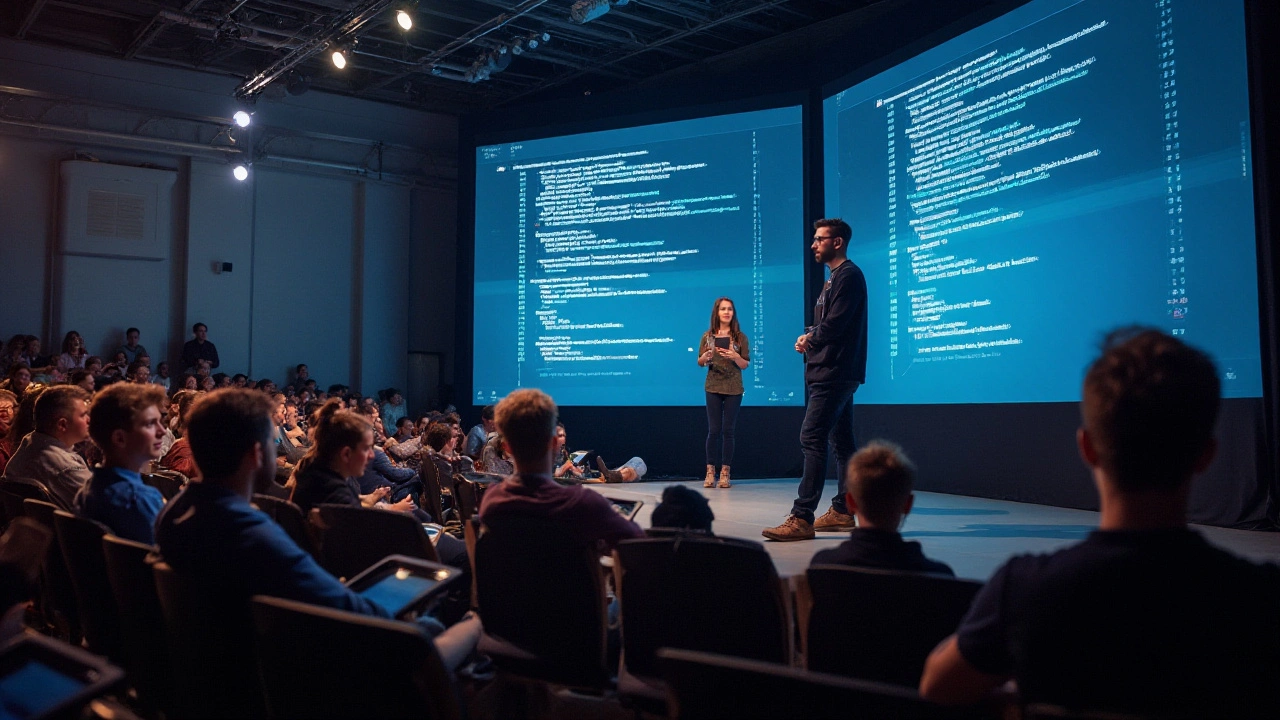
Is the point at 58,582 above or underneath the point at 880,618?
underneath

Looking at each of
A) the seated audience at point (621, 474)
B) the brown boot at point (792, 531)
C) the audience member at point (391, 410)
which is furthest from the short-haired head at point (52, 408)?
the audience member at point (391, 410)

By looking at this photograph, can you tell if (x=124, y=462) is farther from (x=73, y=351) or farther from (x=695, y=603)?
(x=73, y=351)

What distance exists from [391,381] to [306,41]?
5238 millimetres

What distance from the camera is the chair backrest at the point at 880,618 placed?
1.67 metres

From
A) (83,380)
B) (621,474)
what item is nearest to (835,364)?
(621,474)

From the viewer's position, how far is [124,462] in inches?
109

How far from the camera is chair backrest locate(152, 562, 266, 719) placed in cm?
177

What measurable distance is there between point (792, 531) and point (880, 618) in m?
2.31

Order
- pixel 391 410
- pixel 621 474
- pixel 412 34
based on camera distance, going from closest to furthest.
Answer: pixel 621 474, pixel 412 34, pixel 391 410

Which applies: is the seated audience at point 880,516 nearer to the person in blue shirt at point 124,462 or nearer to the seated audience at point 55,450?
the person in blue shirt at point 124,462

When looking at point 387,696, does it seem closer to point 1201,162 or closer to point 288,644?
point 288,644

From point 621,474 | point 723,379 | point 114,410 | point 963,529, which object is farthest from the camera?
point 621,474

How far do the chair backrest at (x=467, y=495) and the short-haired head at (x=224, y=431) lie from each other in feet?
6.82

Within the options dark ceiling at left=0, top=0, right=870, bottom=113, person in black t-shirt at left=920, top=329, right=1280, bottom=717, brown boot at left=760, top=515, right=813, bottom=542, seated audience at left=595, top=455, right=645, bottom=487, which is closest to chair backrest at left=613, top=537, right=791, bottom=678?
person in black t-shirt at left=920, top=329, right=1280, bottom=717
